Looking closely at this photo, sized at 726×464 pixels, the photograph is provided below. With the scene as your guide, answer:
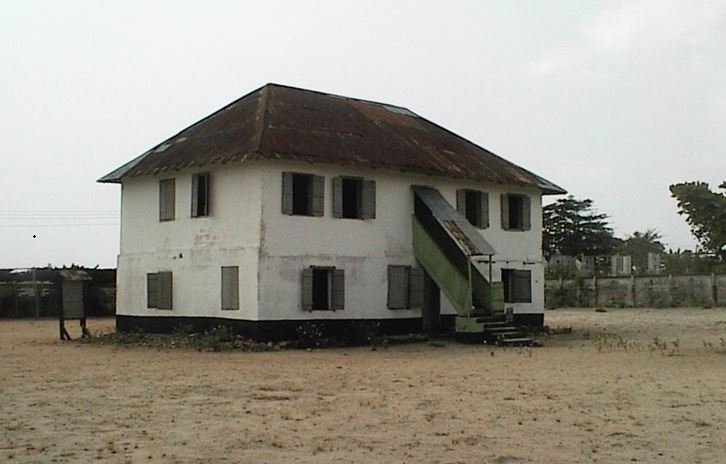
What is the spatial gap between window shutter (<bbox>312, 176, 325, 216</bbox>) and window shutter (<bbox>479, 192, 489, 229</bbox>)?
5908 millimetres

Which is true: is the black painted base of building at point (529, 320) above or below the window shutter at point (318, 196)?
below

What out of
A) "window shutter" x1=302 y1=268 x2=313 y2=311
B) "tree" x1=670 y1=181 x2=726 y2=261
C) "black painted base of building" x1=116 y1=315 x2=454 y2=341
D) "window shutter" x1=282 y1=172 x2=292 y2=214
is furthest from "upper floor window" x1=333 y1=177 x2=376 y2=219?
"tree" x1=670 y1=181 x2=726 y2=261

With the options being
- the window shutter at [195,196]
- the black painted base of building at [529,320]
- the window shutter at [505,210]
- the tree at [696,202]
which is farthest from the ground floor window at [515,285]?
the tree at [696,202]

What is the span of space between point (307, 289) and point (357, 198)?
122 inches

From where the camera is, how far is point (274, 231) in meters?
22.0

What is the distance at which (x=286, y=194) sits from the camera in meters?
22.2

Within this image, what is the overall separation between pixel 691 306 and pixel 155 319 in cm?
2643

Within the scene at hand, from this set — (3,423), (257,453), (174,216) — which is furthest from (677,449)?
(174,216)

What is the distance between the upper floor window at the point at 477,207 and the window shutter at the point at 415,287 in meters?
2.85

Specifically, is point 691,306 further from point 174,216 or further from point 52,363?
point 52,363

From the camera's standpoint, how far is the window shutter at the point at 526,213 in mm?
28125

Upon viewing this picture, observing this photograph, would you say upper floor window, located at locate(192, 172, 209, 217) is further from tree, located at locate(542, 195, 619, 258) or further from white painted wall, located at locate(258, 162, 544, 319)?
tree, located at locate(542, 195, 619, 258)

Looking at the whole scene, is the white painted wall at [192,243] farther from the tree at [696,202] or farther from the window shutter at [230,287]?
the tree at [696,202]

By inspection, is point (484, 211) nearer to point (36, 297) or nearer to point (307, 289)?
point (307, 289)
